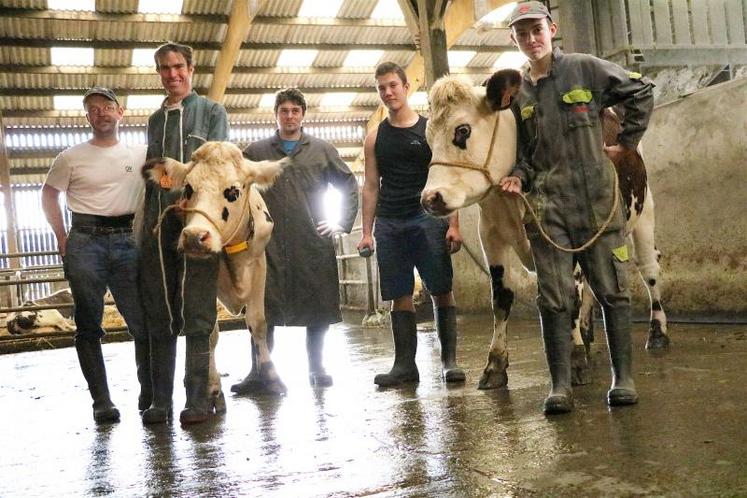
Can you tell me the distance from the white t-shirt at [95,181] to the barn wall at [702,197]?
4.41 meters

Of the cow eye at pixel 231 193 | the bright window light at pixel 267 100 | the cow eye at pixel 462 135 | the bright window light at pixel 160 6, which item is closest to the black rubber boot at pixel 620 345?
the cow eye at pixel 462 135

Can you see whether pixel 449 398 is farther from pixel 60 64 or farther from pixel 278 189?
pixel 60 64

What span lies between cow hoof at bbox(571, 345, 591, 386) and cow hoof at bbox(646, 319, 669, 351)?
1.25 meters

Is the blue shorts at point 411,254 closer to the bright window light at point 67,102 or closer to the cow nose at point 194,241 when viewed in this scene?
the cow nose at point 194,241

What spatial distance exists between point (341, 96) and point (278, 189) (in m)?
16.2

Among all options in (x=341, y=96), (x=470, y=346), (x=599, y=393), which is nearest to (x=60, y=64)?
(x=341, y=96)

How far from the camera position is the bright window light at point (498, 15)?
1546cm

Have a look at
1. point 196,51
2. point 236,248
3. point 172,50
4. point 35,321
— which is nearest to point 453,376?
point 236,248

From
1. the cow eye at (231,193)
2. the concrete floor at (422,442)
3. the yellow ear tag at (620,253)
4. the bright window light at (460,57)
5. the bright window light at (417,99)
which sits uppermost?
the bright window light at (460,57)

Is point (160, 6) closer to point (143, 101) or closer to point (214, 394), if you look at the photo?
point (143, 101)

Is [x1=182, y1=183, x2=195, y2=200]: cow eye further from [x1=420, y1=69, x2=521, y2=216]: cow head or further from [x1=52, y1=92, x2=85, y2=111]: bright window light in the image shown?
[x1=52, y1=92, x2=85, y2=111]: bright window light

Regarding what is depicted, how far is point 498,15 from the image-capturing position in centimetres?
1684

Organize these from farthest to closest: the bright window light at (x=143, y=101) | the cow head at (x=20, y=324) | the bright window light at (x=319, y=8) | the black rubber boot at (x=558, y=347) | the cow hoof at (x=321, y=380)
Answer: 1. the bright window light at (x=143, y=101)
2. the bright window light at (x=319, y=8)
3. the cow head at (x=20, y=324)
4. the cow hoof at (x=321, y=380)
5. the black rubber boot at (x=558, y=347)

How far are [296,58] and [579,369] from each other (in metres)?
15.5
